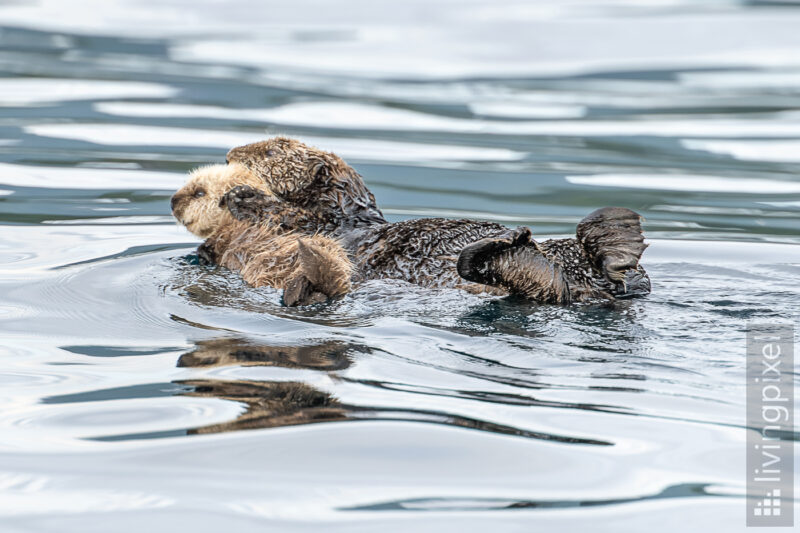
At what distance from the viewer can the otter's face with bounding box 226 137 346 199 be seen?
5.33m

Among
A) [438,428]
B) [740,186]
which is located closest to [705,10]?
[740,186]

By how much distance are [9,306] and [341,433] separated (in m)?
2.40

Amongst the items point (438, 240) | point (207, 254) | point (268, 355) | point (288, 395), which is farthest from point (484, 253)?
point (207, 254)

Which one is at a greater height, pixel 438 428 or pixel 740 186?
pixel 740 186

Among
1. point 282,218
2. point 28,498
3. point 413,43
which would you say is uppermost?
point 413,43

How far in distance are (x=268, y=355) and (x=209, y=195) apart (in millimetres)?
1744

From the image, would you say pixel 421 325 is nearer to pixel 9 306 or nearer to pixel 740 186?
pixel 9 306

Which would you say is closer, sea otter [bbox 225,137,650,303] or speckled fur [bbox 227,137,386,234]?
sea otter [bbox 225,137,650,303]

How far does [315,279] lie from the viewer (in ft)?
14.9

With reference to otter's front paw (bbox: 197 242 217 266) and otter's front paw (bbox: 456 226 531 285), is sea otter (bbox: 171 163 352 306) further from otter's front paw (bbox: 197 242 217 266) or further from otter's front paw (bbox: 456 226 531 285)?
otter's front paw (bbox: 456 226 531 285)

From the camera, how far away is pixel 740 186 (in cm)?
856

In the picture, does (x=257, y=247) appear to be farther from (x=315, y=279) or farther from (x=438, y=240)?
(x=438, y=240)
